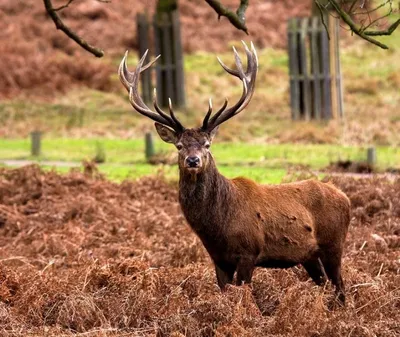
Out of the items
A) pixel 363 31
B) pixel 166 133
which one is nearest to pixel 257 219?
pixel 166 133

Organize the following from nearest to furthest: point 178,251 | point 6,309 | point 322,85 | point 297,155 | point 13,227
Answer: point 6,309, point 178,251, point 13,227, point 297,155, point 322,85

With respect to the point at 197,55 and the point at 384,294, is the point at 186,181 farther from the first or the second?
the point at 197,55

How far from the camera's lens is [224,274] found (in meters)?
11.2

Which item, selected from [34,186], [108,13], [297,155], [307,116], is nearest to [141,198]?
[34,186]

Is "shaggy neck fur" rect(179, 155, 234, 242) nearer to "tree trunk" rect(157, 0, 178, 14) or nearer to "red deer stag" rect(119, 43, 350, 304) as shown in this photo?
"red deer stag" rect(119, 43, 350, 304)

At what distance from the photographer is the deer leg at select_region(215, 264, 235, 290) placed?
11.1m

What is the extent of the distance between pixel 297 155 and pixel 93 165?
18.1 ft

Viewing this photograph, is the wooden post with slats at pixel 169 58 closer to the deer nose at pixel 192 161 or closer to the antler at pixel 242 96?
the antler at pixel 242 96

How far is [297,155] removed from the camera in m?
25.2

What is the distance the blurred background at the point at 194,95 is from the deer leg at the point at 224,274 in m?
7.77

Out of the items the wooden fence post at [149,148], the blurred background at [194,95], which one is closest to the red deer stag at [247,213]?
the blurred background at [194,95]

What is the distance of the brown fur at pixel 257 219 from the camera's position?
11086mm

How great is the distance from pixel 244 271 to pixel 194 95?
2604 centimetres

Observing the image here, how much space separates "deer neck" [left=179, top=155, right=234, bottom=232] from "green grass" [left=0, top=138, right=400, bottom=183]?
9.48 m
